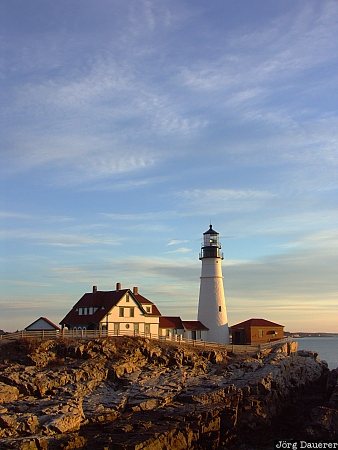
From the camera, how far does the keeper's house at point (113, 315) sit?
44.5 metres

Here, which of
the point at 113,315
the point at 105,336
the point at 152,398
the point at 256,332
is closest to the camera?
the point at 152,398

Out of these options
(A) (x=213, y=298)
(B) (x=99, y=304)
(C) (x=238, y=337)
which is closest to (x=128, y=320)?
(B) (x=99, y=304)

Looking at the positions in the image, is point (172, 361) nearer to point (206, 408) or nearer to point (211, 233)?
point (206, 408)

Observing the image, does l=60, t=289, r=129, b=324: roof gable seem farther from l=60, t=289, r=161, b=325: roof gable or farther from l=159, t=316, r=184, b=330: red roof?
l=159, t=316, r=184, b=330: red roof

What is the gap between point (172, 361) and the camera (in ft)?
126

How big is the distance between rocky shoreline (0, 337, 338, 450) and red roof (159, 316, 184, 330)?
324 inches

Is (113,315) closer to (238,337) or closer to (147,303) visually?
(147,303)

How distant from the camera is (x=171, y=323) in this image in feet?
165

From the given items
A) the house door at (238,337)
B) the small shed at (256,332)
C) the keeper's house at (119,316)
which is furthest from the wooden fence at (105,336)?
the house door at (238,337)

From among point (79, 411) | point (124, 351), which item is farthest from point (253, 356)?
point (79, 411)

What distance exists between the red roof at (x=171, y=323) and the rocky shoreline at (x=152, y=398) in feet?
27.0

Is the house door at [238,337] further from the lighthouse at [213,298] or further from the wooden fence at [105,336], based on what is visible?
the wooden fence at [105,336]

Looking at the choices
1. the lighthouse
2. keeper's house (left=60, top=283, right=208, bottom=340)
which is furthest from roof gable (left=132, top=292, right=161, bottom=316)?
the lighthouse

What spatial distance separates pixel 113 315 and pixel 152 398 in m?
13.5
